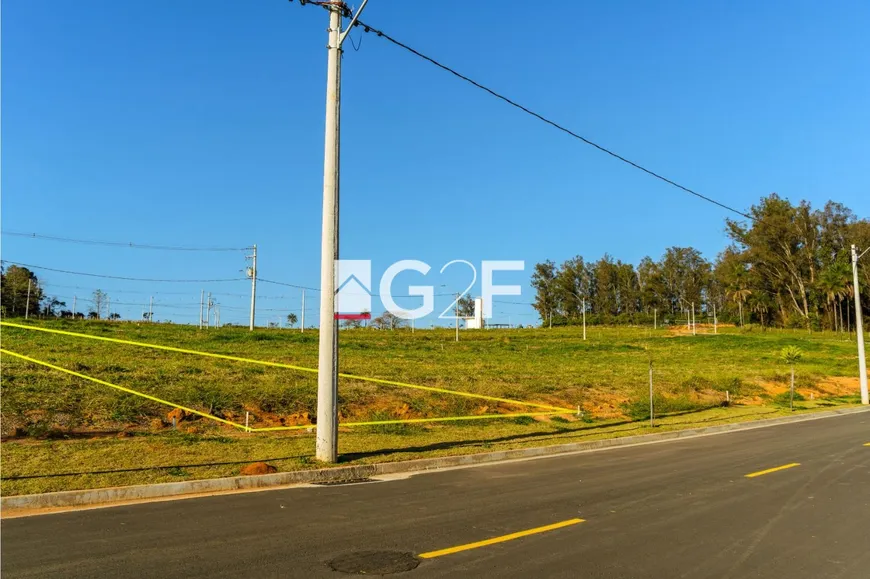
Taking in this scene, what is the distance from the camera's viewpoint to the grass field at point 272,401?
12.1 meters

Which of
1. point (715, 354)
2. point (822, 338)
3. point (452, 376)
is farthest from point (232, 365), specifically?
point (822, 338)

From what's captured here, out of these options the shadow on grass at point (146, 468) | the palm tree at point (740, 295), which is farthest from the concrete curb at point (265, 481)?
the palm tree at point (740, 295)

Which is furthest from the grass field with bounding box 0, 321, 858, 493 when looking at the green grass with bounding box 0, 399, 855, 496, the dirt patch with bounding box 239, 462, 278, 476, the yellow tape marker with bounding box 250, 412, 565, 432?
the dirt patch with bounding box 239, 462, 278, 476

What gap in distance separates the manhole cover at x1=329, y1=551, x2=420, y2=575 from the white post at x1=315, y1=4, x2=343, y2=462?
5.57 metres

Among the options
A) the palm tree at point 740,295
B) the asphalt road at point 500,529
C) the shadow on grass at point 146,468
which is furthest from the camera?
the palm tree at point 740,295

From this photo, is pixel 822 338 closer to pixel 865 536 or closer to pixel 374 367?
pixel 374 367

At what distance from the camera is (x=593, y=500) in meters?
9.17

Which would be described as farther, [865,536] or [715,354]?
[715,354]

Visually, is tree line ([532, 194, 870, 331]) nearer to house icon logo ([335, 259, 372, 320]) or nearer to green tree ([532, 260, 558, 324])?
green tree ([532, 260, 558, 324])

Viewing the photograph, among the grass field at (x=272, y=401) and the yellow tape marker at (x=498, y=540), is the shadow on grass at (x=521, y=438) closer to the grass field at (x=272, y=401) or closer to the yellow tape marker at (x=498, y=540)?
the grass field at (x=272, y=401)

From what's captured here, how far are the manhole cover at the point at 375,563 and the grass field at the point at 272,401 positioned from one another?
500cm

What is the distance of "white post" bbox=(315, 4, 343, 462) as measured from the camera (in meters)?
11.9

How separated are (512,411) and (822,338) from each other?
7337 cm

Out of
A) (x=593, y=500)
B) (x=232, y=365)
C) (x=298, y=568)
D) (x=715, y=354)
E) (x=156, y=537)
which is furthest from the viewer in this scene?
(x=715, y=354)
